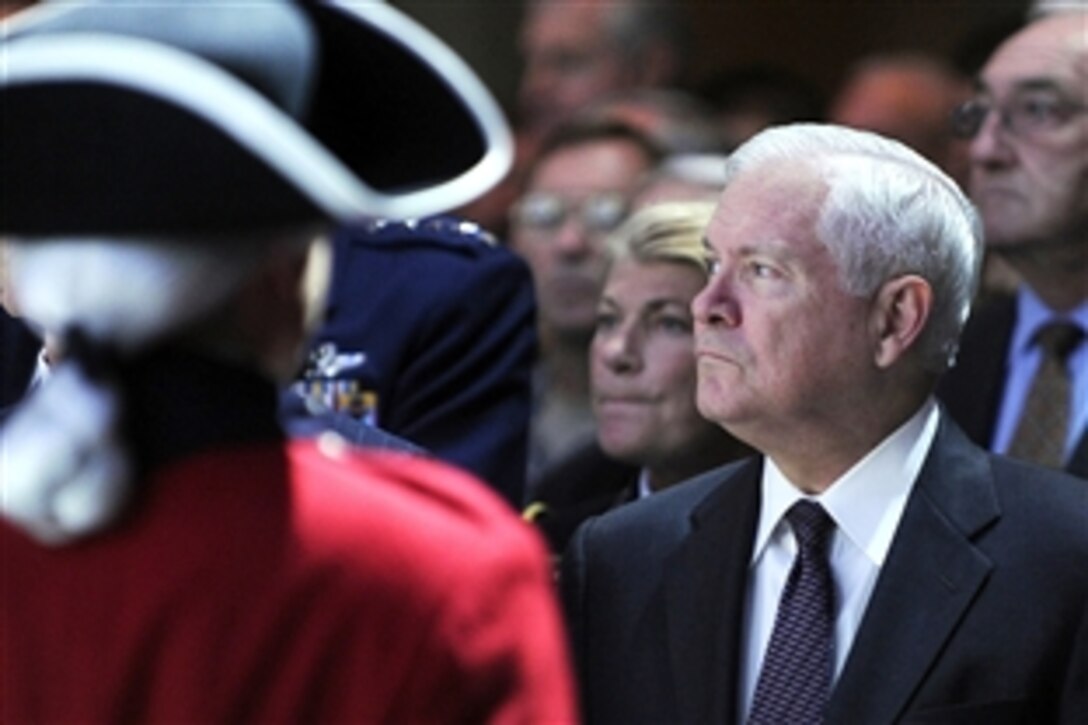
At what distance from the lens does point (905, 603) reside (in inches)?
137

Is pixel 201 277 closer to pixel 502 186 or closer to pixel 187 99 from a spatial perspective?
pixel 187 99

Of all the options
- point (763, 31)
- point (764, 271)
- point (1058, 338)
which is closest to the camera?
point (764, 271)

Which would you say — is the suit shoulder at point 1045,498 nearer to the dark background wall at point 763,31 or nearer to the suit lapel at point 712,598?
the suit lapel at point 712,598

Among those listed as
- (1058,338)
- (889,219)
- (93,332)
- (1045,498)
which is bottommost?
(1058,338)

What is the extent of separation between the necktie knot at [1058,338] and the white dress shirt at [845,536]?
1.42 metres

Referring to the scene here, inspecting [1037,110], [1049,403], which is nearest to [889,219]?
[1049,403]

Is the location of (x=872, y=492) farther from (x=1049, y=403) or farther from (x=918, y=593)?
(x=1049, y=403)

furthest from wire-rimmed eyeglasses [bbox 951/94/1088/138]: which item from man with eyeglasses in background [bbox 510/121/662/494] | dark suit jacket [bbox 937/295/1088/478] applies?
man with eyeglasses in background [bbox 510/121/662/494]

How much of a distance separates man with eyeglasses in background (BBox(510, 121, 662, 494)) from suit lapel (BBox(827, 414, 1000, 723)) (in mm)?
2071

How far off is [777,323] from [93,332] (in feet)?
6.03

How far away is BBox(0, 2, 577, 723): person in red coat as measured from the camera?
195cm

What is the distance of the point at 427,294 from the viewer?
4250 millimetres

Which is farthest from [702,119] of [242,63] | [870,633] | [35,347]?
[242,63]

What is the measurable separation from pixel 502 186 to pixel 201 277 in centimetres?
525
